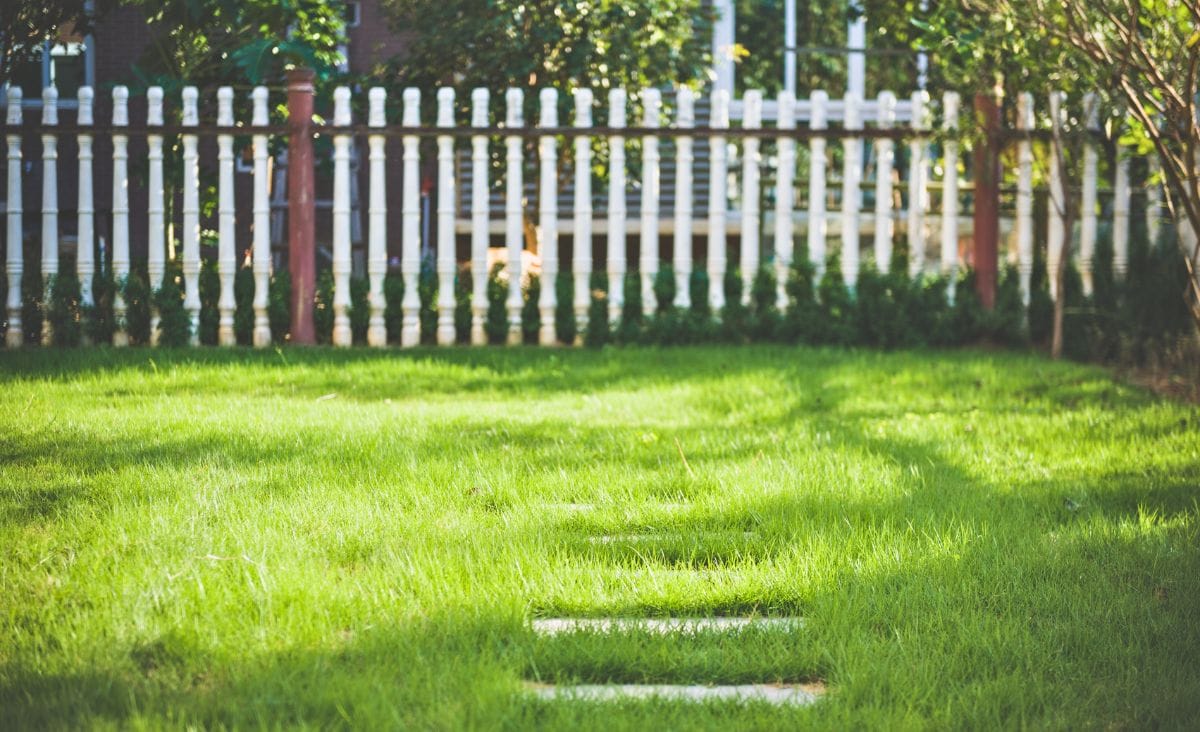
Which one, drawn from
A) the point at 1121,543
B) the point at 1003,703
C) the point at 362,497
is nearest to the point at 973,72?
the point at 1121,543

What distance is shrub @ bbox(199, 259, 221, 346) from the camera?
7.42m

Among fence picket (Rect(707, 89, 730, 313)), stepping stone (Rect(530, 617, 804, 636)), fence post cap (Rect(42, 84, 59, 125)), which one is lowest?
stepping stone (Rect(530, 617, 804, 636))

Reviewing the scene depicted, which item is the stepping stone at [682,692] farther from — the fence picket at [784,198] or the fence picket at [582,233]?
the fence picket at [784,198]

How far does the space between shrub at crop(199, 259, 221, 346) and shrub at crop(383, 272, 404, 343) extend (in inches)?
38.0

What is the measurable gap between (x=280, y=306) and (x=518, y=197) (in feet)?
4.99

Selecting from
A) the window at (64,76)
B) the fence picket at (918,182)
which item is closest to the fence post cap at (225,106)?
the fence picket at (918,182)

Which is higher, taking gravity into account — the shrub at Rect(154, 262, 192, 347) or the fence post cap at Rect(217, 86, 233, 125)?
the fence post cap at Rect(217, 86, 233, 125)

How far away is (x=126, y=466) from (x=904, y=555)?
2.31 metres

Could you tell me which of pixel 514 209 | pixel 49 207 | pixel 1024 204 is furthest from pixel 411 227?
pixel 1024 204

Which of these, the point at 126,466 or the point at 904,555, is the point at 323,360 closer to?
the point at 126,466

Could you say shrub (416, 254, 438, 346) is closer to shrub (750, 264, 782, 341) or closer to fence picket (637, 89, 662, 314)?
fence picket (637, 89, 662, 314)

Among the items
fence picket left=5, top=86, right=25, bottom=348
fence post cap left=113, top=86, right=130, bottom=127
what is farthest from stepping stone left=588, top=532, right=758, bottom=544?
fence post cap left=113, top=86, right=130, bottom=127

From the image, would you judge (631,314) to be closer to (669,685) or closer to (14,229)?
(14,229)

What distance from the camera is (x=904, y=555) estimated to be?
3178 mm
